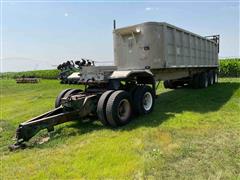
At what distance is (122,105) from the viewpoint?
22.8 ft

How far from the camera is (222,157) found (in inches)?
172

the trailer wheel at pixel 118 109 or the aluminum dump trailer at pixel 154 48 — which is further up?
the aluminum dump trailer at pixel 154 48

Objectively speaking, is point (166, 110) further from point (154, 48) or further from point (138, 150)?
point (138, 150)

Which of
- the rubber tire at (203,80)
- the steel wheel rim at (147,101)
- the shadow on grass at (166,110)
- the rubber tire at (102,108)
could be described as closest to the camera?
the rubber tire at (102,108)

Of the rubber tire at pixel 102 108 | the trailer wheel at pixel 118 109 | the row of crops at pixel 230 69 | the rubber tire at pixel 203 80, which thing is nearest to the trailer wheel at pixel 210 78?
the rubber tire at pixel 203 80

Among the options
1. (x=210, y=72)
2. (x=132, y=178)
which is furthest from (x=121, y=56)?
(x=210, y=72)

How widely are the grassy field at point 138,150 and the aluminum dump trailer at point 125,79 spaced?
0.36m

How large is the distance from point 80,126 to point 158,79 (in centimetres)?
337

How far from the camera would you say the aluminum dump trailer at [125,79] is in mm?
6441

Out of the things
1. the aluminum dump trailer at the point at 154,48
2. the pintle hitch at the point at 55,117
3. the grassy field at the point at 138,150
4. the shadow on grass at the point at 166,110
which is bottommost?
the grassy field at the point at 138,150

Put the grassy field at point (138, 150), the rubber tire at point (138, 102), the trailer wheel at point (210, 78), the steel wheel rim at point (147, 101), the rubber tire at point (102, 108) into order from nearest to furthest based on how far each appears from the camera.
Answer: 1. the grassy field at point (138, 150)
2. the rubber tire at point (102, 108)
3. the rubber tire at point (138, 102)
4. the steel wheel rim at point (147, 101)
5. the trailer wheel at point (210, 78)

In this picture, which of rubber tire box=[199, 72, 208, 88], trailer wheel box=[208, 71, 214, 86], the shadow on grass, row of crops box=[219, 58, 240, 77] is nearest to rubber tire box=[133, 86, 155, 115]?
the shadow on grass

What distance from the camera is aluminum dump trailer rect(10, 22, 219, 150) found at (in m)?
6.44

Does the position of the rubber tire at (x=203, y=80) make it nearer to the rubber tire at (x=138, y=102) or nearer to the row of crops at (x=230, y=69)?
the rubber tire at (x=138, y=102)
